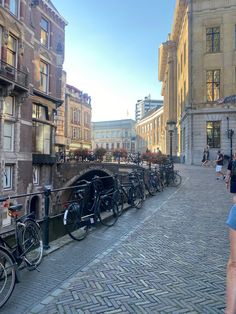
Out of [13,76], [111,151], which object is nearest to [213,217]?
[13,76]

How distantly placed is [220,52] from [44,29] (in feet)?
61.0

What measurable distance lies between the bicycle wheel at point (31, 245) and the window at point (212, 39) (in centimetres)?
3211

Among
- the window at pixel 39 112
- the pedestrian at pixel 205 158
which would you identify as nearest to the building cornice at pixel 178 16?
the pedestrian at pixel 205 158

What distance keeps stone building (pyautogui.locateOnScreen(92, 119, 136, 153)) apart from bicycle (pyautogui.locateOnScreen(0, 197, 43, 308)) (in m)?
103

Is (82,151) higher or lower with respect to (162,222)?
higher

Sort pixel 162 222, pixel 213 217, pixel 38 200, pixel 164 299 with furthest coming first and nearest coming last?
pixel 38 200 → pixel 213 217 → pixel 162 222 → pixel 164 299

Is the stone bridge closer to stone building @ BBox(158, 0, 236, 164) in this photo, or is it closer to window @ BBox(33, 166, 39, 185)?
window @ BBox(33, 166, 39, 185)

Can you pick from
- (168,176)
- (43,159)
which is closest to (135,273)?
(168,176)

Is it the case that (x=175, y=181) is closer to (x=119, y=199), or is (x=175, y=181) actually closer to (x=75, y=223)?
(x=119, y=199)

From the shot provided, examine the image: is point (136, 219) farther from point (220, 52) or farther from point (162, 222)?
point (220, 52)

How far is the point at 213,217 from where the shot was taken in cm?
850

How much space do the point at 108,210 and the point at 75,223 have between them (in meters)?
2.06

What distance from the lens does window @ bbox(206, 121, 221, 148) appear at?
30694mm

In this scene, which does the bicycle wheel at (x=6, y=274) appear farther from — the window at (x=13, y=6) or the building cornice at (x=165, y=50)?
the building cornice at (x=165, y=50)
